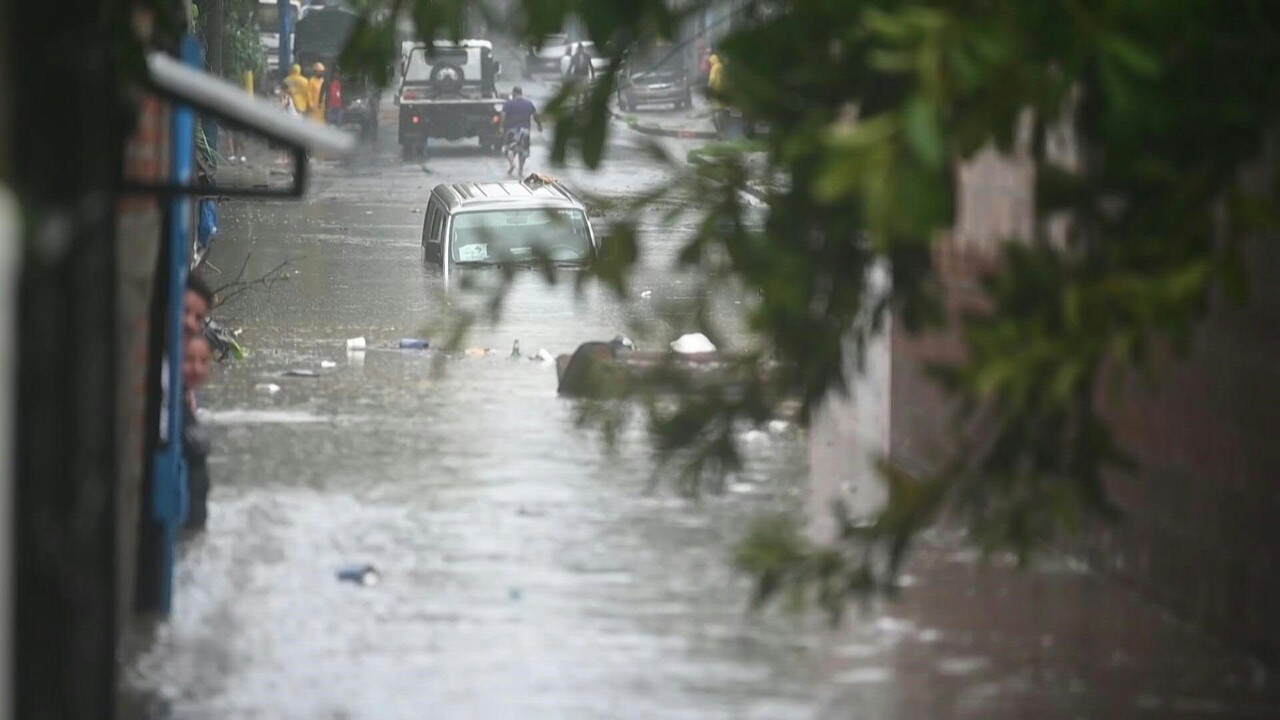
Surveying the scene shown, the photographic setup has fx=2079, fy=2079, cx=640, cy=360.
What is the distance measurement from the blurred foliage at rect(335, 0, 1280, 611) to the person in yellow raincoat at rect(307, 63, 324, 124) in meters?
42.6

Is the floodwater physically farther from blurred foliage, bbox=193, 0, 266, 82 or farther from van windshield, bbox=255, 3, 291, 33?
van windshield, bbox=255, 3, 291, 33

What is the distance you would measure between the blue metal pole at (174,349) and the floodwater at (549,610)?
51 centimetres

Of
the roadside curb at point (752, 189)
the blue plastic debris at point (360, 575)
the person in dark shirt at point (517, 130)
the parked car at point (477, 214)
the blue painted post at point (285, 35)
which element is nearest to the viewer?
the roadside curb at point (752, 189)

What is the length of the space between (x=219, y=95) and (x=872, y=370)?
7192mm

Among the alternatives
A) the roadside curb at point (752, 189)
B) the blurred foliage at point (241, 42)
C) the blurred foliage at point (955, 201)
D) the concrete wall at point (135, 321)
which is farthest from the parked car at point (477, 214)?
the blurred foliage at point (955, 201)

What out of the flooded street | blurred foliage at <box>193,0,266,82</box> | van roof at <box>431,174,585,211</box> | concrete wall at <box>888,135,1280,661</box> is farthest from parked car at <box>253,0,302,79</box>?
concrete wall at <box>888,135,1280,661</box>

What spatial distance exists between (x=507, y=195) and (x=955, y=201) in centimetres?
2187

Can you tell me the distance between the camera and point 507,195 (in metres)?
25.3

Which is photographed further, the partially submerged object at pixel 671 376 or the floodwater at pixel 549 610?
the floodwater at pixel 549 610

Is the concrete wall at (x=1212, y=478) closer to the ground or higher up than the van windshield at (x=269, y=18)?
closer to the ground

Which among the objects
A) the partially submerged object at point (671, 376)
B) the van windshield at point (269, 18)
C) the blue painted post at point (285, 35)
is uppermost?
the van windshield at point (269, 18)

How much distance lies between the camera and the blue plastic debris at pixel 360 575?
952 cm

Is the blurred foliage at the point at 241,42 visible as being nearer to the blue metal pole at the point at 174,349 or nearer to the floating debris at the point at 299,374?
the floating debris at the point at 299,374

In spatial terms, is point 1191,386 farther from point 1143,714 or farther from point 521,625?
point 521,625
